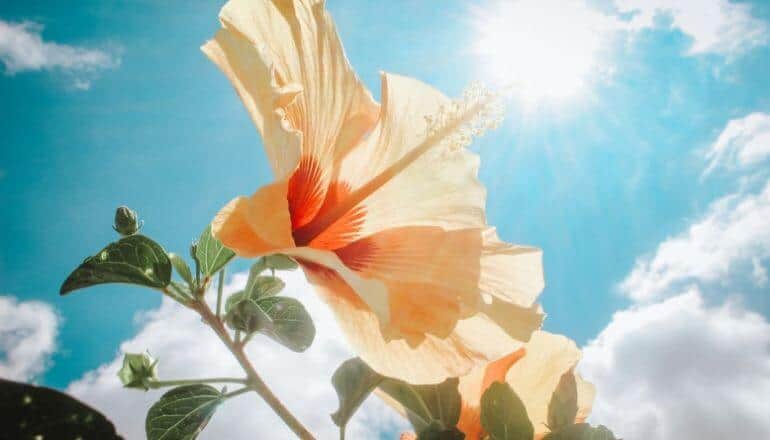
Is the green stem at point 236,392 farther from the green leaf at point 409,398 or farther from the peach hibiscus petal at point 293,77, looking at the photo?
the peach hibiscus petal at point 293,77

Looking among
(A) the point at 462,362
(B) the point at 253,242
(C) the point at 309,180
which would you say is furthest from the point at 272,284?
(A) the point at 462,362

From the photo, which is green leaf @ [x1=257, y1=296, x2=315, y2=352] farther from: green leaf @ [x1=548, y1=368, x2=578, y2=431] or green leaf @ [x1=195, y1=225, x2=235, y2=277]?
green leaf @ [x1=548, y1=368, x2=578, y2=431]

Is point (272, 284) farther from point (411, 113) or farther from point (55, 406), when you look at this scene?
point (55, 406)

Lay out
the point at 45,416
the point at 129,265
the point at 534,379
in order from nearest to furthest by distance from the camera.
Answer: the point at 45,416, the point at 129,265, the point at 534,379

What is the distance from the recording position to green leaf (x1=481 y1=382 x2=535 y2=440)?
1338 mm

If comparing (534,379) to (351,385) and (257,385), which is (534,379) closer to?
(351,385)

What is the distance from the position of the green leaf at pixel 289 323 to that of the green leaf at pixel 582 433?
0.56 metres

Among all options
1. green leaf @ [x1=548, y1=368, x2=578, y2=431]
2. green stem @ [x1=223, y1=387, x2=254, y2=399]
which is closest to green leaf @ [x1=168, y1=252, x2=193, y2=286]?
green stem @ [x1=223, y1=387, x2=254, y2=399]

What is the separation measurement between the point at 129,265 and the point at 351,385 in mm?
537

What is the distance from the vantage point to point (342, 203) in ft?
4.65

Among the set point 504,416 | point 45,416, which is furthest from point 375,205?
point 45,416

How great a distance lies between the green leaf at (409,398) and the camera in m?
1.40

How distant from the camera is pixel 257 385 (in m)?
1.31

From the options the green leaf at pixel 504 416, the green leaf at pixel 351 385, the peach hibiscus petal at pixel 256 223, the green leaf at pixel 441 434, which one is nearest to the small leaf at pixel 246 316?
the peach hibiscus petal at pixel 256 223
